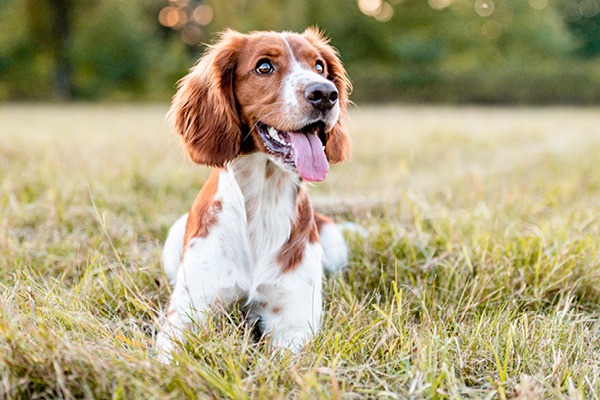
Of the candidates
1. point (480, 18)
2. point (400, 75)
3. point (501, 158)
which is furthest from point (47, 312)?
point (480, 18)

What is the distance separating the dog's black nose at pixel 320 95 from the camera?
2467mm

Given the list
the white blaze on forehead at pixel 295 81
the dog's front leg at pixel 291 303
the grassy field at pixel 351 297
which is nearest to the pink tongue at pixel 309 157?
the white blaze on forehead at pixel 295 81

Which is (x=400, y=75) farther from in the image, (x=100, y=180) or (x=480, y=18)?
(x=100, y=180)

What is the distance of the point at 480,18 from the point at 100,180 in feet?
110

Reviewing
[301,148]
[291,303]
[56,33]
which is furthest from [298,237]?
[56,33]

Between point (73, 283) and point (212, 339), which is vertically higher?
point (212, 339)

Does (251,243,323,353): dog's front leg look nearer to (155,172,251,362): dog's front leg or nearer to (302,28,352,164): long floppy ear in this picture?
(155,172,251,362): dog's front leg

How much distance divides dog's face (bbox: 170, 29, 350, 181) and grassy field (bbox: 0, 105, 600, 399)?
1.94 ft

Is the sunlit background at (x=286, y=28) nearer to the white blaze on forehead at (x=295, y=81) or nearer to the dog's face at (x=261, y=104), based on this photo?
the dog's face at (x=261, y=104)

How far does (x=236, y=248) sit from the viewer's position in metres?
2.60

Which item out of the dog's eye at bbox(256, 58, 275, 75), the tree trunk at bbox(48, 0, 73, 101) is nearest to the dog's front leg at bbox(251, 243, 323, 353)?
the dog's eye at bbox(256, 58, 275, 75)

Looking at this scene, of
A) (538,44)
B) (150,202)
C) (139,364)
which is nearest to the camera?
(139,364)

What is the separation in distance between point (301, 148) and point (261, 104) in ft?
0.92

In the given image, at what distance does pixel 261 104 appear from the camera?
104 inches
